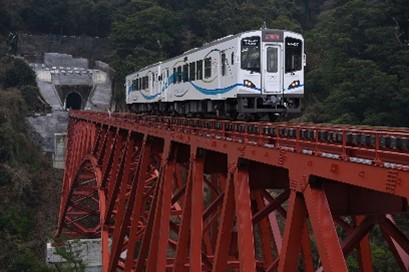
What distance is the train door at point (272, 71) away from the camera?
13242mm

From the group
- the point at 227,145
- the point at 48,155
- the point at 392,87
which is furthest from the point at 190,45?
the point at 227,145

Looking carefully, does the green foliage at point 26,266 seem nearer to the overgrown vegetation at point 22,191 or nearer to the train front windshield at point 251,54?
the overgrown vegetation at point 22,191

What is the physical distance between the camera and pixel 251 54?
13266mm

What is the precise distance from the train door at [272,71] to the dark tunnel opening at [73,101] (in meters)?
54.5

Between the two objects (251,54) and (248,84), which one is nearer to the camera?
(251,54)

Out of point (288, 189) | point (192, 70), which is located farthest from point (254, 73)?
point (288, 189)

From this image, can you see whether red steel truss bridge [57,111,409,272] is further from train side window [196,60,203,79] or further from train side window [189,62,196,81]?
train side window [189,62,196,81]

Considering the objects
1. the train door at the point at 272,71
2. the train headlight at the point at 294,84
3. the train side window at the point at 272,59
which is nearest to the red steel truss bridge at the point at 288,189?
the train door at the point at 272,71

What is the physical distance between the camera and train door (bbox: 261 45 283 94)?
521 inches

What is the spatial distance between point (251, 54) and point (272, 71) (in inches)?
28.3

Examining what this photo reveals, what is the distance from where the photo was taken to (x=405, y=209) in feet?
22.5

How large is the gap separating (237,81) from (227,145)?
463cm

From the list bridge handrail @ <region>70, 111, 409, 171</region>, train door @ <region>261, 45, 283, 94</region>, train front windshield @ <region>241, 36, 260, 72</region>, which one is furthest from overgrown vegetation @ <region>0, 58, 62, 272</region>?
bridge handrail @ <region>70, 111, 409, 171</region>

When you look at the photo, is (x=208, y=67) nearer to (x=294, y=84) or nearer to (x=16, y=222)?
(x=294, y=84)
